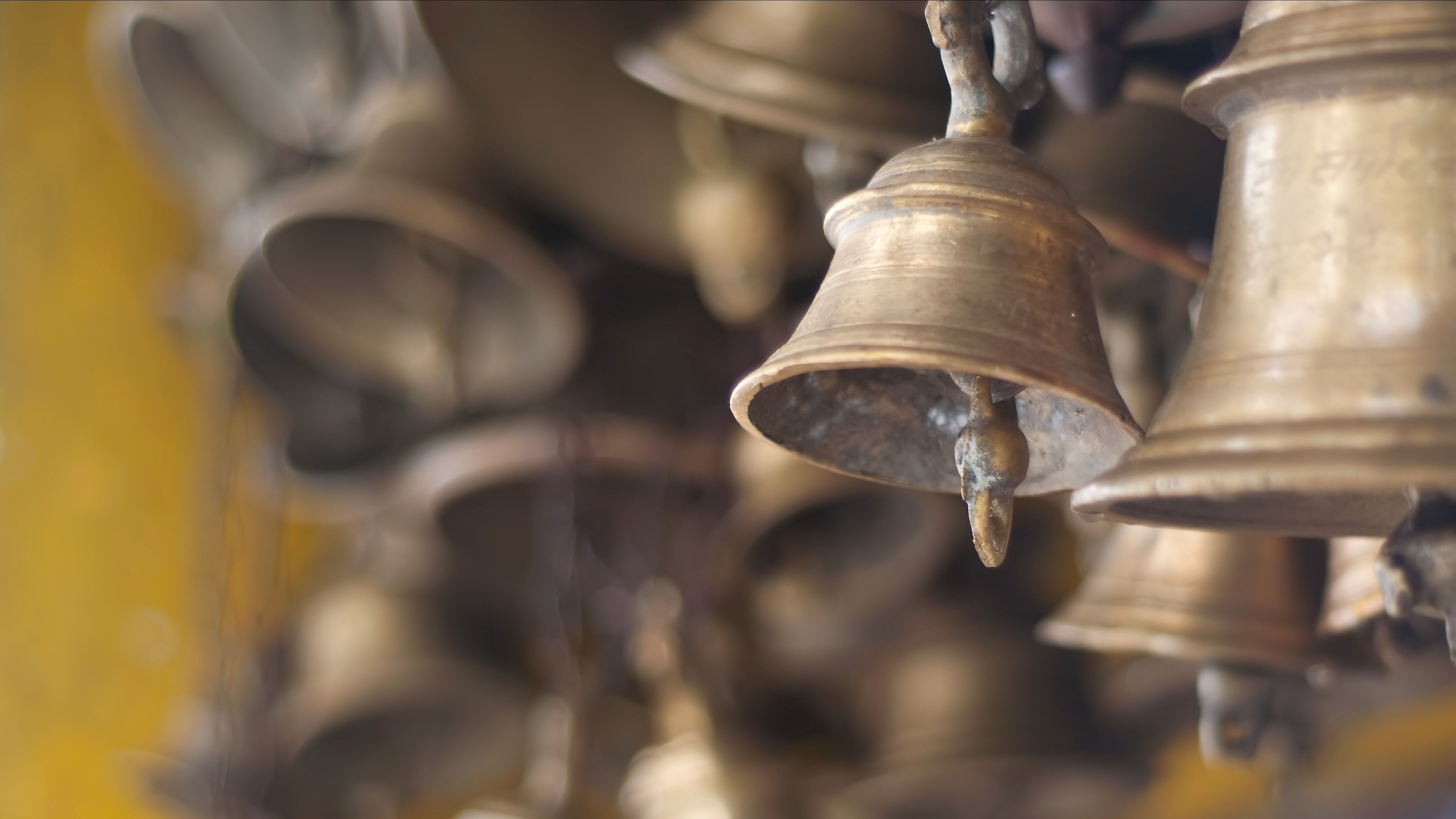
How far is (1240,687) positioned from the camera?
0.90 metres

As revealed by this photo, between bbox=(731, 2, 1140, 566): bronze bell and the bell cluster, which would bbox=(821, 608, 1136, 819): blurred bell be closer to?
the bell cluster

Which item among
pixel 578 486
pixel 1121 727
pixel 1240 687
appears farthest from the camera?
pixel 578 486

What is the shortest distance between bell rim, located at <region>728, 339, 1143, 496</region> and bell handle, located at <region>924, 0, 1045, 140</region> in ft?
0.39

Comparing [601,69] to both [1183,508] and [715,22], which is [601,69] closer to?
[715,22]

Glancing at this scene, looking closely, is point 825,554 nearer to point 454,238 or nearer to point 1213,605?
point 454,238

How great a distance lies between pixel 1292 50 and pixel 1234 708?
1.41ft

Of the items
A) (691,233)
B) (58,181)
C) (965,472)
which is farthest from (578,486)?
(58,181)

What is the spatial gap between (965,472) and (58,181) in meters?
1.74

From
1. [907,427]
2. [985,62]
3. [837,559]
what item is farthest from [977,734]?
[985,62]

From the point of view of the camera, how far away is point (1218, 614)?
0.86 metres

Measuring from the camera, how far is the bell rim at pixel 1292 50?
0.59m

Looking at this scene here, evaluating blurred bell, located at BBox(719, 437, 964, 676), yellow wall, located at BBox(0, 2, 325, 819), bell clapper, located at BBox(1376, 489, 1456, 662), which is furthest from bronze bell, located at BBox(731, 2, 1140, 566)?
yellow wall, located at BBox(0, 2, 325, 819)

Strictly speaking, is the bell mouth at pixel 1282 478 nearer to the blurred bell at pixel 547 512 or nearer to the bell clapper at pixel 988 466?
the bell clapper at pixel 988 466

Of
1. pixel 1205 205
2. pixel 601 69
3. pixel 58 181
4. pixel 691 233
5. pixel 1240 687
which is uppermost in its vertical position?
pixel 58 181
